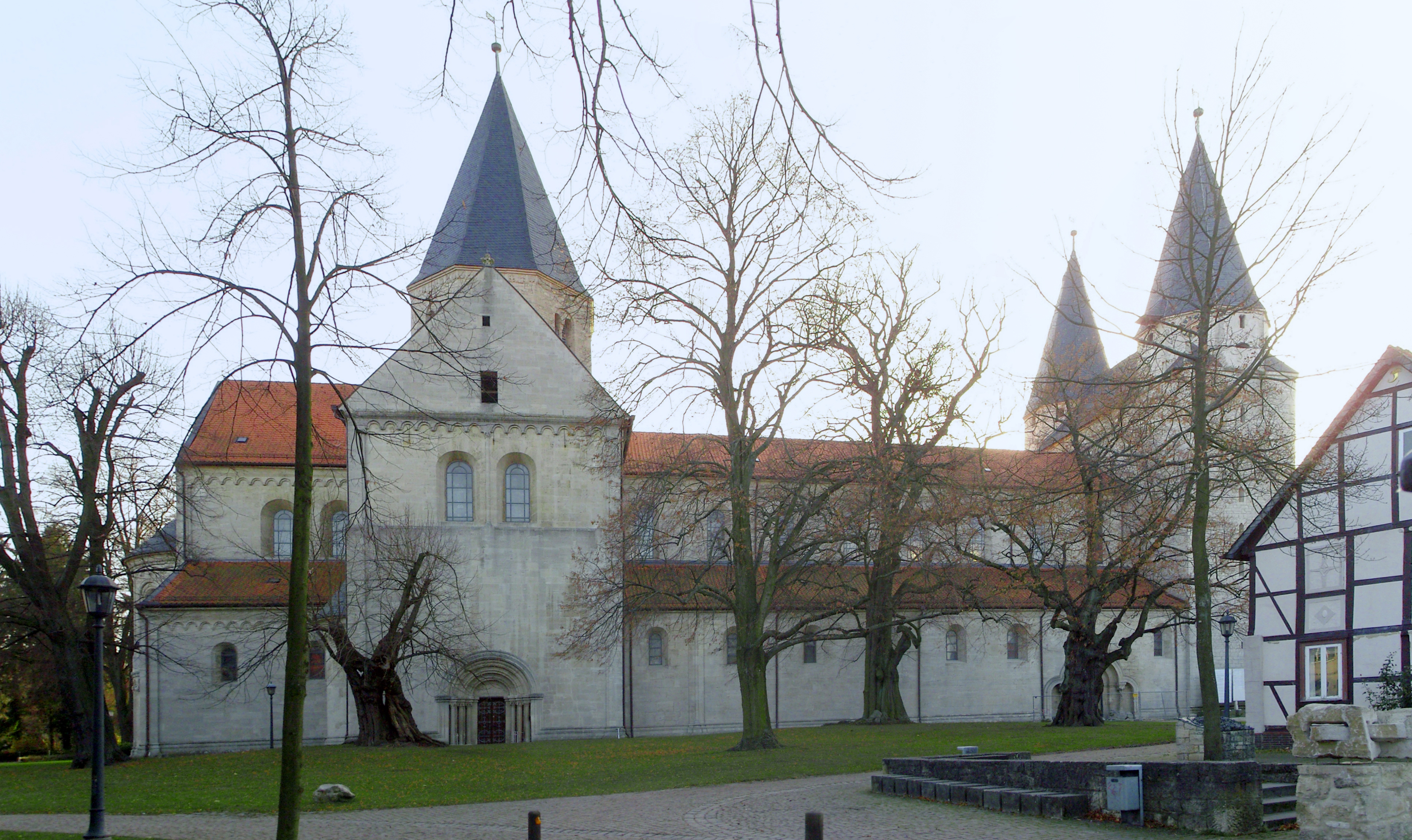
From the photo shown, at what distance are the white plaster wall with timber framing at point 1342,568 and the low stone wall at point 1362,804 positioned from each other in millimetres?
10576

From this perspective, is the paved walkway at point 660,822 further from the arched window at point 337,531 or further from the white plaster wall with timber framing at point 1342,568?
the arched window at point 337,531

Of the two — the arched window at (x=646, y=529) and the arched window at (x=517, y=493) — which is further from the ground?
the arched window at (x=517, y=493)

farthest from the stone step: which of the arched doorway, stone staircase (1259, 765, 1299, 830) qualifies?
the arched doorway

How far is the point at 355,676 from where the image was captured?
3053 centimetres

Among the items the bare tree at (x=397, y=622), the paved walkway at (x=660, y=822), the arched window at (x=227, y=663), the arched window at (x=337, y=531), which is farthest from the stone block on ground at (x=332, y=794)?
the arched window at (x=227, y=663)

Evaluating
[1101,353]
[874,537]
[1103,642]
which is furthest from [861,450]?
[1101,353]

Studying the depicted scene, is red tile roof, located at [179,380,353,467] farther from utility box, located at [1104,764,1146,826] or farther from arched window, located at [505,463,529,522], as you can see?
utility box, located at [1104,764,1146,826]

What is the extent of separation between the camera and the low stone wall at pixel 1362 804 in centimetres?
1038

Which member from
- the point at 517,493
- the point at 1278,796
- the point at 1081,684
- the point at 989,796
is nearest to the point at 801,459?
the point at 517,493

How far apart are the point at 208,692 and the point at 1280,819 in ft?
108

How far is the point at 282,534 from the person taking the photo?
135 feet

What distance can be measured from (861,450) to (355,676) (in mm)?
13995

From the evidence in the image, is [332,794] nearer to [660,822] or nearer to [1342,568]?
[660,822]

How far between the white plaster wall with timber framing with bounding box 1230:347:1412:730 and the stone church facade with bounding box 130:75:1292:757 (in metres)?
9.19
